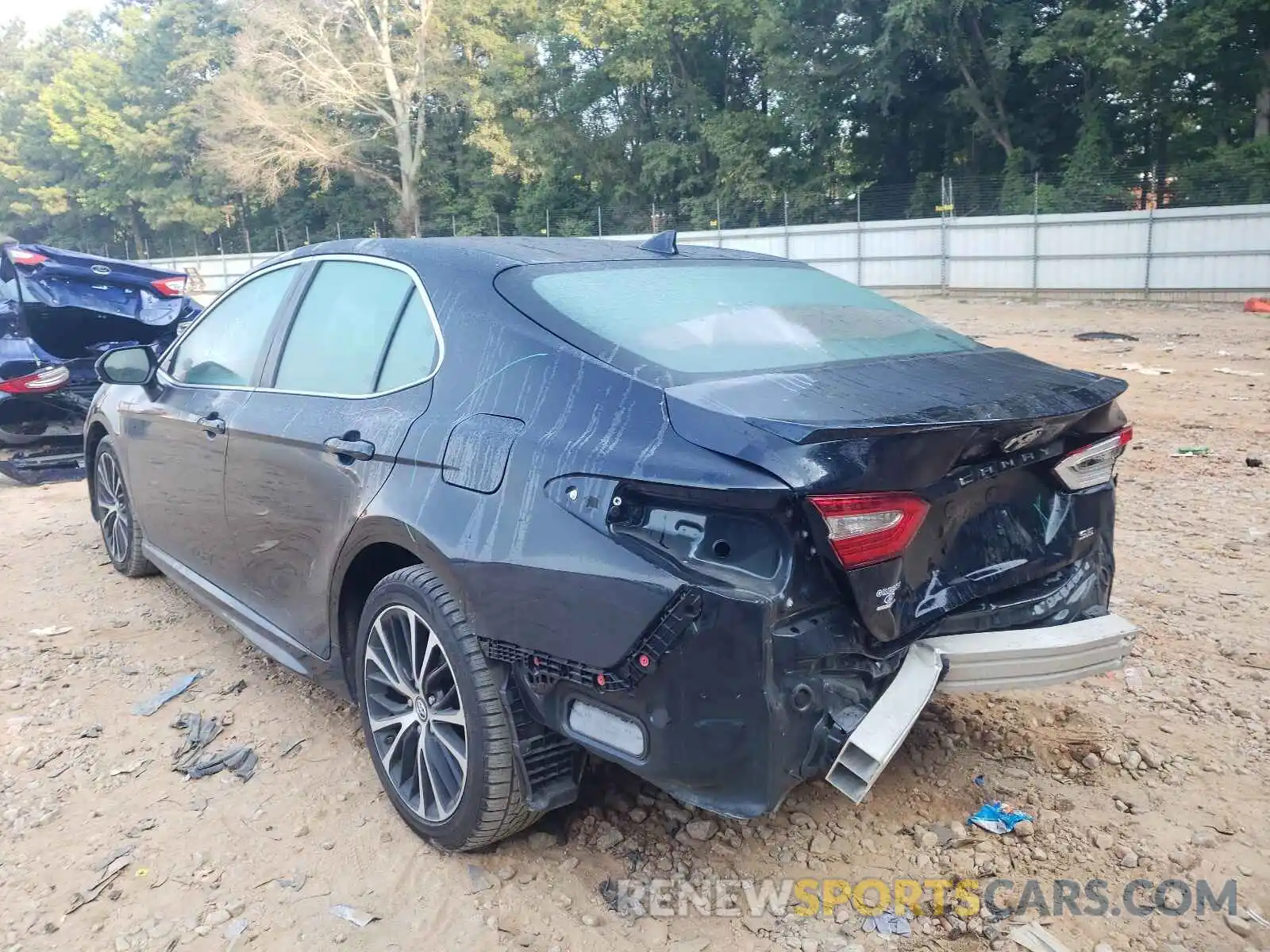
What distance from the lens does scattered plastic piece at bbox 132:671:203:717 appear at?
12.1 ft

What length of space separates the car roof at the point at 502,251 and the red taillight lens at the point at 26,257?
5.03 m

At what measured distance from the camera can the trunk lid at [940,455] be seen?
2.09 metres

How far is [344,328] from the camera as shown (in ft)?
10.7

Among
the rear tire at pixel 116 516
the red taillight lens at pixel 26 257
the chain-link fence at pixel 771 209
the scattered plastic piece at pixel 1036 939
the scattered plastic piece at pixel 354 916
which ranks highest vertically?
the chain-link fence at pixel 771 209

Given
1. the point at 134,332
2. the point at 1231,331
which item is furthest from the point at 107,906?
the point at 1231,331

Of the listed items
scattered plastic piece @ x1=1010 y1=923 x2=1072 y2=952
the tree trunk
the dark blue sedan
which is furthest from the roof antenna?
the tree trunk

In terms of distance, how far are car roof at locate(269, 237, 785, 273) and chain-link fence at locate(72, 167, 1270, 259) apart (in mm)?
16138

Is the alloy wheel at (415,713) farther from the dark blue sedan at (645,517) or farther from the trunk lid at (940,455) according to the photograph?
the trunk lid at (940,455)

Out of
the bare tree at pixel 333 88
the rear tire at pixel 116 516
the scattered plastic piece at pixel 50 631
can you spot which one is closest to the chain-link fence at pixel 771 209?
the bare tree at pixel 333 88

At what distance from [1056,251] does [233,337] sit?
20.2 m

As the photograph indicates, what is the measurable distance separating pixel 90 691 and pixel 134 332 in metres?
5.21

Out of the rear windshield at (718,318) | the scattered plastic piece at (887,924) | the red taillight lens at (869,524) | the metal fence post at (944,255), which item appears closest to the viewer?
the red taillight lens at (869,524)

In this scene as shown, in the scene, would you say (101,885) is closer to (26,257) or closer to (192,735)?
(192,735)

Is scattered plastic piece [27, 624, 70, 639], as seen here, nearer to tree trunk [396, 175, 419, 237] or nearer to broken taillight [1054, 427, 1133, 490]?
broken taillight [1054, 427, 1133, 490]
